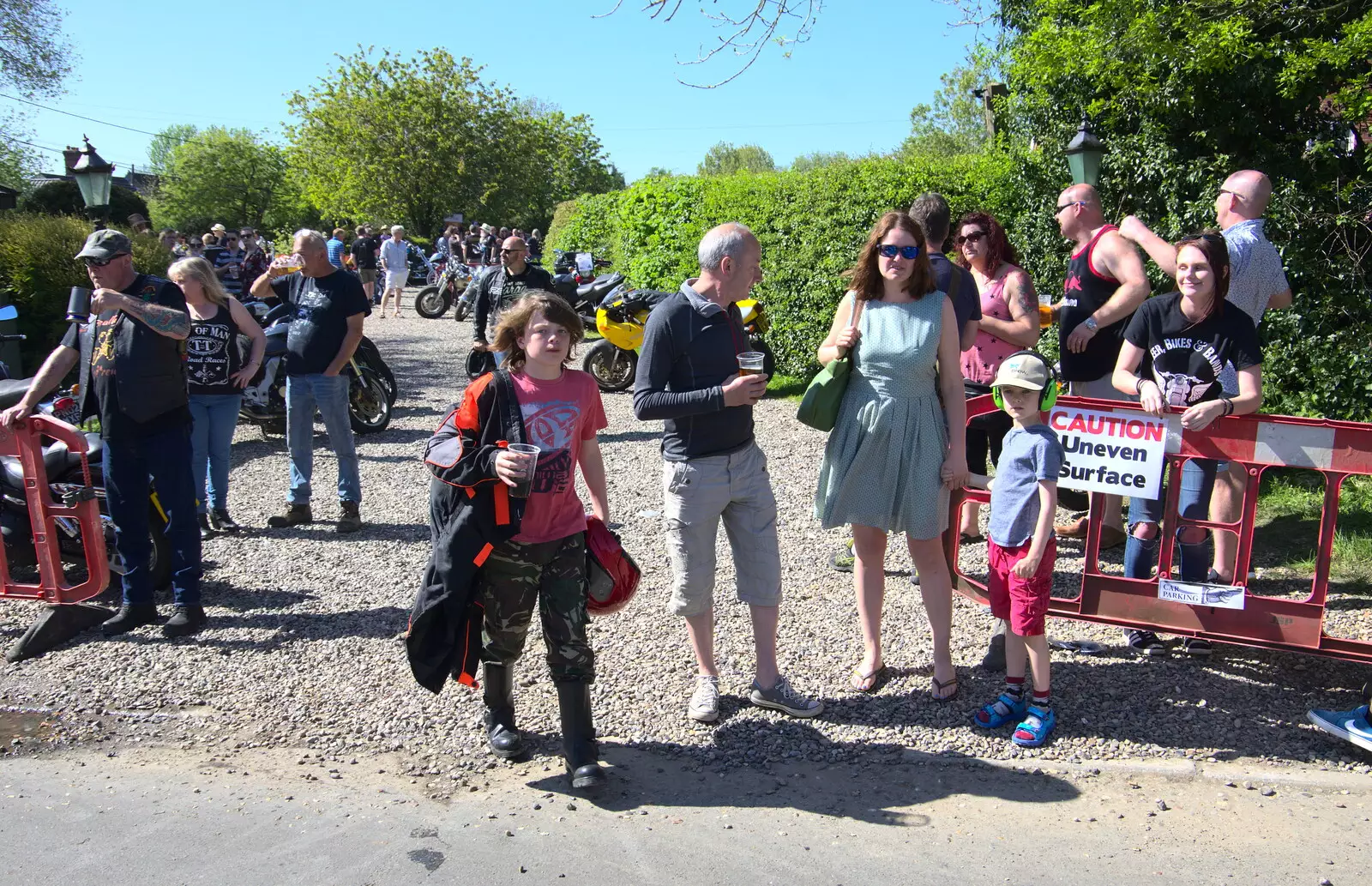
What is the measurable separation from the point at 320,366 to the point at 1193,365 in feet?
16.9

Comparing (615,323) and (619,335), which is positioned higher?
(615,323)

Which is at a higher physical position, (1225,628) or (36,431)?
(36,431)

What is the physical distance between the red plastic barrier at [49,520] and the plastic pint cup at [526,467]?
2.75 meters

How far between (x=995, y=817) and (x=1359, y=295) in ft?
19.2

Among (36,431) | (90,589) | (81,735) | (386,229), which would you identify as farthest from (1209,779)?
(386,229)

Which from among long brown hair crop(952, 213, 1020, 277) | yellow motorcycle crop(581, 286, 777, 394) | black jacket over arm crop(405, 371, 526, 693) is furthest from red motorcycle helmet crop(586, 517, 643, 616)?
yellow motorcycle crop(581, 286, 777, 394)

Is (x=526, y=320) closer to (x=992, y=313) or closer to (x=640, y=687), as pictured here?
(x=640, y=687)

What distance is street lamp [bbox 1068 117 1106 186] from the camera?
26.6 feet

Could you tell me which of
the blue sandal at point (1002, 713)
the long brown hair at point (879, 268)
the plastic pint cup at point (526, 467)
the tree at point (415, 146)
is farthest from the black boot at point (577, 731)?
the tree at point (415, 146)

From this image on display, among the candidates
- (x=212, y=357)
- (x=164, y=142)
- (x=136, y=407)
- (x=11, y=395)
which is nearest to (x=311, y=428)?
(x=212, y=357)

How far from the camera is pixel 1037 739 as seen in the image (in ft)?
12.6

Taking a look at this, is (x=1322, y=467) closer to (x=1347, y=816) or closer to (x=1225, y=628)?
(x=1225, y=628)

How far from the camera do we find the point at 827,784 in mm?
3650

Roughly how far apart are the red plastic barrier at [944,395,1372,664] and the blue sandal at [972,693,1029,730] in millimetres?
481
